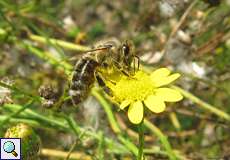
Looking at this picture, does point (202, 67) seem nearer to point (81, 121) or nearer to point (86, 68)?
point (81, 121)

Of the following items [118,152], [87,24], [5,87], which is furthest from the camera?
[87,24]

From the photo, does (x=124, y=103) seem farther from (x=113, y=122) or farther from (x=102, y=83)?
(x=113, y=122)

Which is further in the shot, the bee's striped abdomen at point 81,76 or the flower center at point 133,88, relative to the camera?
the bee's striped abdomen at point 81,76

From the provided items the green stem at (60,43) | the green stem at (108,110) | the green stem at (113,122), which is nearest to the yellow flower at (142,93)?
the green stem at (113,122)

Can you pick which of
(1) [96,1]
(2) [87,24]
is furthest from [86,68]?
(2) [87,24]

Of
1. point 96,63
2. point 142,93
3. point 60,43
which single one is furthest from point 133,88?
point 60,43

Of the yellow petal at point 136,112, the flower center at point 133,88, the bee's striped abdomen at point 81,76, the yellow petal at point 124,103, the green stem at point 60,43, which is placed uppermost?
the green stem at point 60,43

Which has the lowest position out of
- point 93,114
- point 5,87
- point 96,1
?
point 5,87

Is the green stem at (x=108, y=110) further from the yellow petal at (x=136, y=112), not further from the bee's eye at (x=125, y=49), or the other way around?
the yellow petal at (x=136, y=112)
